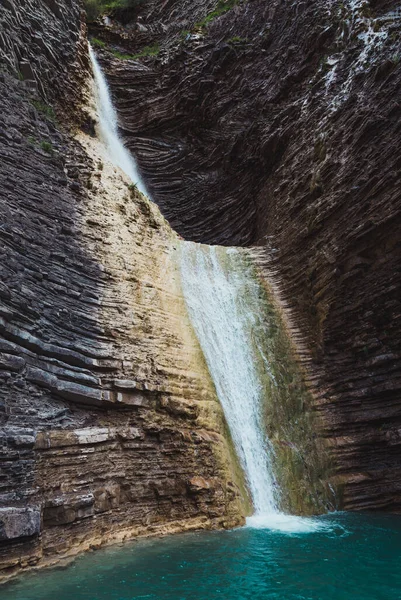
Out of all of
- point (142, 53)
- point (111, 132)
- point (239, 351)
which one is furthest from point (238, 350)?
point (142, 53)

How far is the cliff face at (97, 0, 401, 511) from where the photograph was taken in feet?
32.5

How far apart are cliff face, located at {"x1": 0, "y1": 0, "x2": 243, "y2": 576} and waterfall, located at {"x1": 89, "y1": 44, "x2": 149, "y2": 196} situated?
19.3 ft

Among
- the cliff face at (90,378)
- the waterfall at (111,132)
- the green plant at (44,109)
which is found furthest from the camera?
the waterfall at (111,132)

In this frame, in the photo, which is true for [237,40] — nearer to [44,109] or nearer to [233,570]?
[44,109]

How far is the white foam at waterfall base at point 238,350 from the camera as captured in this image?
27.4 ft

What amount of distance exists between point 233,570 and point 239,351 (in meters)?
5.64

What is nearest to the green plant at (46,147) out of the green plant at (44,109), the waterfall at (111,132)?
the green plant at (44,109)

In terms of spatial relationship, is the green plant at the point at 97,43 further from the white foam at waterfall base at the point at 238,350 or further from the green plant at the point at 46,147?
the white foam at waterfall base at the point at 238,350

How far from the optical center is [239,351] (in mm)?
10656

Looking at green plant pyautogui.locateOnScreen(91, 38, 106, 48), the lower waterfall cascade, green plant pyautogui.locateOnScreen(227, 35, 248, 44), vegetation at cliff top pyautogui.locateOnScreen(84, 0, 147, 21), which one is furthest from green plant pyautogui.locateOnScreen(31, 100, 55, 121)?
vegetation at cliff top pyautogui.locateOnScreen(84, 0, 147, 21)

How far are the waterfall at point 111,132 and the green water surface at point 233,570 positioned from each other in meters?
13.8

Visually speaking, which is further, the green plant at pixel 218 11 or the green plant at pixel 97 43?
the green plant at pixel 97 43

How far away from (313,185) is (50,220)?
23.4 feet

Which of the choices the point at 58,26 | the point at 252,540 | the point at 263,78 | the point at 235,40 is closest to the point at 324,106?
the point at 263,78
